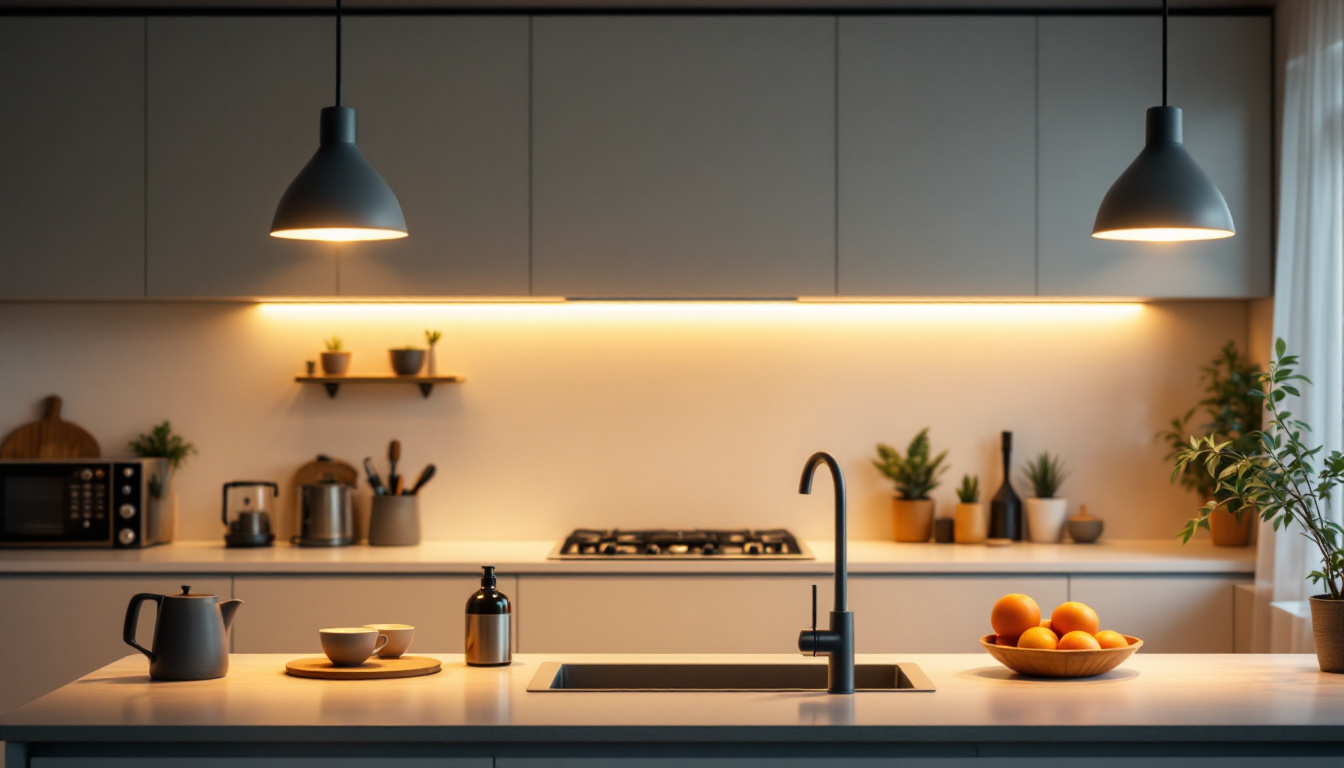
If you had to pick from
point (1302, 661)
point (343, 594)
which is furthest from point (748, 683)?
point (343, 594)

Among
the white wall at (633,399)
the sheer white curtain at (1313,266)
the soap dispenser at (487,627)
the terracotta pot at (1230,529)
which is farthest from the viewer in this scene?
the white wall at (633,399)

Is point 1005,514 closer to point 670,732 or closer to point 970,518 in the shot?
point 970,518

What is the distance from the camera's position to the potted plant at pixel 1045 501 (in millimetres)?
3844

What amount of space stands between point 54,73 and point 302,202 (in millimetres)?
1907

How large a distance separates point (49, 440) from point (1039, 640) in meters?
3.25

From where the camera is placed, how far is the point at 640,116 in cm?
361

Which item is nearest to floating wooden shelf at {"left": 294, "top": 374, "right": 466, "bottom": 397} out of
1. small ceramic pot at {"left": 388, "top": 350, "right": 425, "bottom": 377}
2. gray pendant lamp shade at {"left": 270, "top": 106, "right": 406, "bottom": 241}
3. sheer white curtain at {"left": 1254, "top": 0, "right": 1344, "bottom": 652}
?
small ceramic pot at {"left": 388, "top": 350, "right": 425, "bottom": 377}

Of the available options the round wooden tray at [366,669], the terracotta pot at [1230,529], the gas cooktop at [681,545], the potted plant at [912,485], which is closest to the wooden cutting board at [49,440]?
the gas cooktop at [681,545]

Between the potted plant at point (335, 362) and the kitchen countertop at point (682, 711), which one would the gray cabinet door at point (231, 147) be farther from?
the kitchen countertop at point (682, 711)

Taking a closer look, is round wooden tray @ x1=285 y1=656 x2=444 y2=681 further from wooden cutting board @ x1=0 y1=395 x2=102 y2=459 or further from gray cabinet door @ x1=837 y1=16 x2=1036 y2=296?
wooden cutting board @ x1=0 y1=395 x2=102 y2=459

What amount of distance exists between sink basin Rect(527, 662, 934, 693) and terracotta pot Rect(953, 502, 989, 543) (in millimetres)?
1677

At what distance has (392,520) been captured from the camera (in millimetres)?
3727

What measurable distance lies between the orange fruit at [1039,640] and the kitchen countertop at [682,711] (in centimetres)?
6

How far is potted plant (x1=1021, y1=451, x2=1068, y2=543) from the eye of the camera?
384 cm
